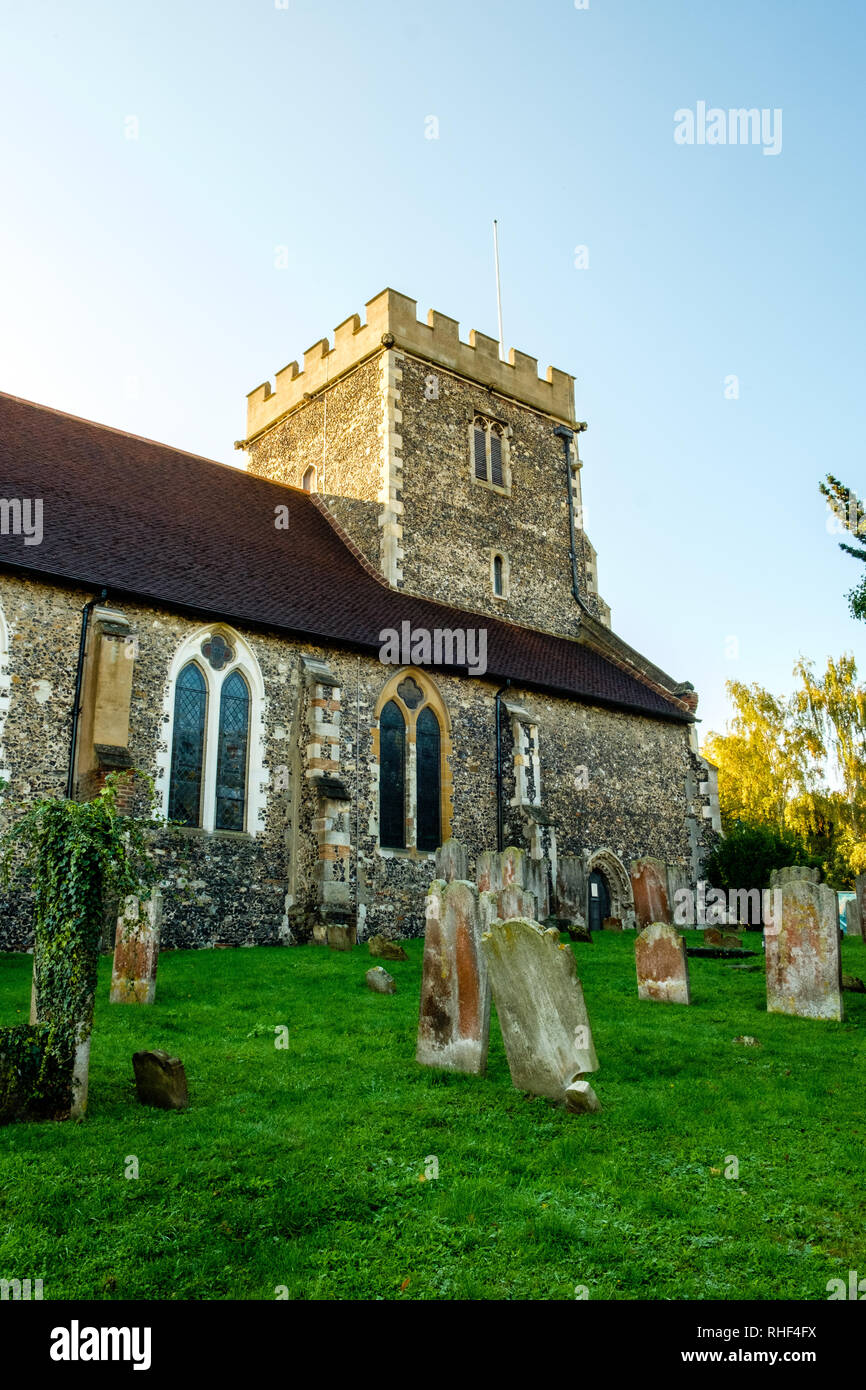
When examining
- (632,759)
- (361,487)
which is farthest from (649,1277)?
(361,487)

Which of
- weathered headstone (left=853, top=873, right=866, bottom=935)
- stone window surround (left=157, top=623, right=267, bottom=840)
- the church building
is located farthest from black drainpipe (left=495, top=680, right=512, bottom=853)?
weathered headstone (left=853, top=873, right=866, bottom=935)

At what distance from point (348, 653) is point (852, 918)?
10.2 m

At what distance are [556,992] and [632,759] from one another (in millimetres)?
14476

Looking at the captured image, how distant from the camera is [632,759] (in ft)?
69.4

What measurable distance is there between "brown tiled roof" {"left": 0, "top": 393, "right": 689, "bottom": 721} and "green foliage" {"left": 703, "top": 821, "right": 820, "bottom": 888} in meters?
3.04

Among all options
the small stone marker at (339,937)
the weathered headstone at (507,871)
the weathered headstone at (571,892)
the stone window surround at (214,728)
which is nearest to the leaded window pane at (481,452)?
the stone window surround at (214,728)

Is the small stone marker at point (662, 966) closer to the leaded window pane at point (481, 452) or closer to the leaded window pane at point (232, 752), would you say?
the leaded window pane at point (232, 752)

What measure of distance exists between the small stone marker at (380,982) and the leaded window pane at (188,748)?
15.9ft

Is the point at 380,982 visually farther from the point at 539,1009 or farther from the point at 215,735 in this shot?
the point at 215,735

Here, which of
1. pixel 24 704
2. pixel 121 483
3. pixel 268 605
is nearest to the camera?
pixel 24 704

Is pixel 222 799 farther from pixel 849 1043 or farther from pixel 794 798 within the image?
pixel 794 798

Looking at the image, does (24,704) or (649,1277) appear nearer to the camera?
(649,1277)

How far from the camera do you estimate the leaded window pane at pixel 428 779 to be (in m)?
17.8

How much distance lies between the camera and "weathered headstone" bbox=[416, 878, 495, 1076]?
7.52 metres
